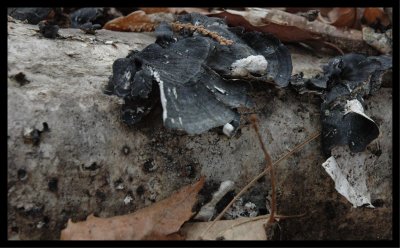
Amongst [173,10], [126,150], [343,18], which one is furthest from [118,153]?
[343,18]

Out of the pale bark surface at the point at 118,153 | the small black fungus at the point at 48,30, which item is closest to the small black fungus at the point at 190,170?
the pale bark surface at the point at 118,153

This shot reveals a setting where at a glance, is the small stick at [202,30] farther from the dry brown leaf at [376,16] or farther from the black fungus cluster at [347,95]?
the dry brown leaf at [376,16]

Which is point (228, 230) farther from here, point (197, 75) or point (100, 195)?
point (197, 75)

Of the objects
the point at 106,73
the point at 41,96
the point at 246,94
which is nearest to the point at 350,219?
the point at 246,94

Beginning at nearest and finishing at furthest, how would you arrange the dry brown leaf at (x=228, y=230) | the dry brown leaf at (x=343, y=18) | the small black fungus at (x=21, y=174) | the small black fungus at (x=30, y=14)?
the small black fungus at (x=21, y=174) → the dry brown leaf at (x=228, y=230) → the small black fungus at (x=30, y=14) → the dry brown leaf at (x=343, y=18)

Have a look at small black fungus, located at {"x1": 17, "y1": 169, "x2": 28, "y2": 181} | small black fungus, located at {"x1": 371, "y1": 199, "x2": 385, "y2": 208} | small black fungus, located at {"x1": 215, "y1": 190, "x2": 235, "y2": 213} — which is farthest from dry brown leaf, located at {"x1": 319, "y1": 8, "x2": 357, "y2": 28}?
small black fungus, located at {"x1": 17, "y1": 169, "x2": 28, "y2": 181}

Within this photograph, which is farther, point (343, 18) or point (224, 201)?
point (343, 18)
